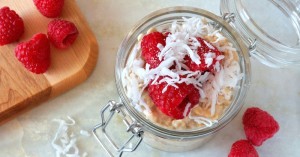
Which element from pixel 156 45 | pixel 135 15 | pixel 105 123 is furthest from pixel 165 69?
pixel 135 15

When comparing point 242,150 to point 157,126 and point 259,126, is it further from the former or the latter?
point 157,126

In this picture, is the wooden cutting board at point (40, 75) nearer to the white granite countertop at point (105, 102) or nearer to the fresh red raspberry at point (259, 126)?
the white granite countertop at point (105, 102)

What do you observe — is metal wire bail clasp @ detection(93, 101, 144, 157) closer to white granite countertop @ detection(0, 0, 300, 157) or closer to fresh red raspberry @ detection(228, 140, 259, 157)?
white granite countertop @ detection(0, 0, 300, 157)

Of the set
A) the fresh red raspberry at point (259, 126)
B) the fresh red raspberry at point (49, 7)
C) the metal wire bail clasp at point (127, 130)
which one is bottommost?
the metal wire bail clasp at point (127, 130)

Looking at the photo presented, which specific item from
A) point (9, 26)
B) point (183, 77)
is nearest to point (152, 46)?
point (183, 77)

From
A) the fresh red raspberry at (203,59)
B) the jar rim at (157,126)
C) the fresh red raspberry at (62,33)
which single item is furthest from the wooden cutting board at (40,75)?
the fresh red raspberry at (203,59)

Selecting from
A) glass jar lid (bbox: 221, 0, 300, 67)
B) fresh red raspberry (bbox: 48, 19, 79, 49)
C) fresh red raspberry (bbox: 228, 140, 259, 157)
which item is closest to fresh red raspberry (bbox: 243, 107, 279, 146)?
fresh red raspberry (bbox: 228, 140, 259, 157)
